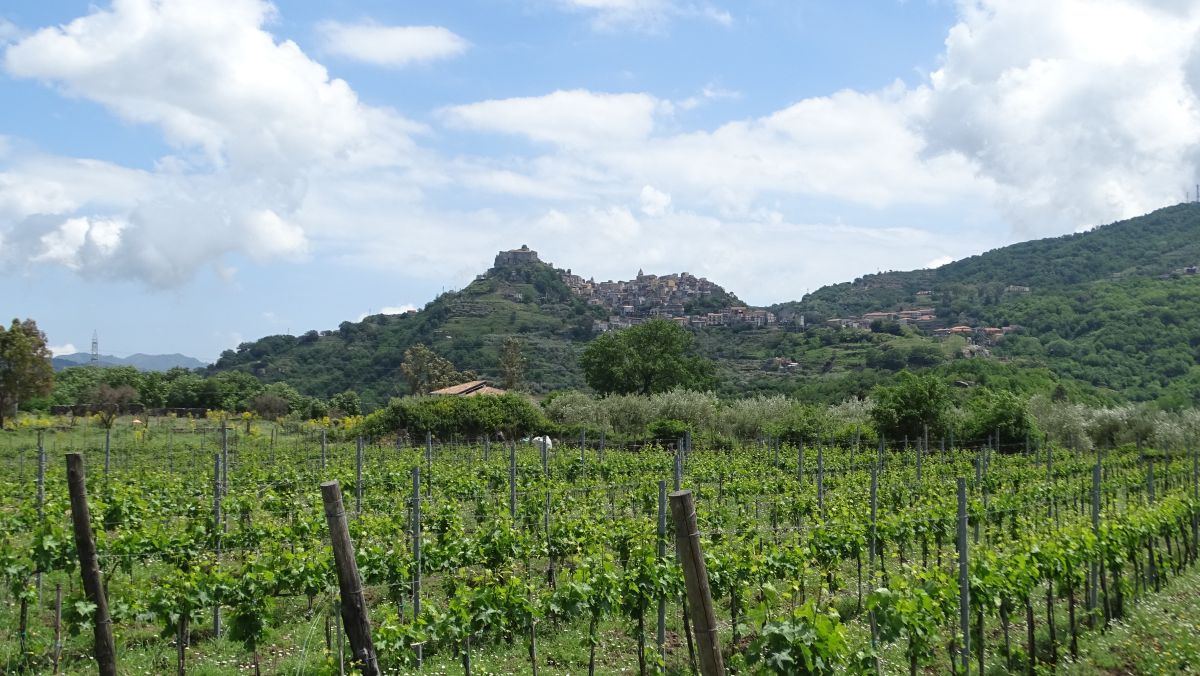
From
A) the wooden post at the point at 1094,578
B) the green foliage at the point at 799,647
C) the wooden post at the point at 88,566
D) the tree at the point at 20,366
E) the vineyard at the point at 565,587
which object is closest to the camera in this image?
the wooden post at the point at 88,566

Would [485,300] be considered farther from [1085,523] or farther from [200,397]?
[1085,523]

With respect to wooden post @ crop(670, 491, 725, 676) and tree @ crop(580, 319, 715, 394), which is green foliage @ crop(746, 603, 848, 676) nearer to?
wooden post @ crop(670, 491, 725, 676)

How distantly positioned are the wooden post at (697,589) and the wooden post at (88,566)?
3.60 m

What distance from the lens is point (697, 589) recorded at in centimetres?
363

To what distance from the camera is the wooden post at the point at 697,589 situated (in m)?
3.60

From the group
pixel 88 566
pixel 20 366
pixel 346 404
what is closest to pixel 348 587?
pixel 88 566

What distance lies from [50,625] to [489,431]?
30088 millimetres

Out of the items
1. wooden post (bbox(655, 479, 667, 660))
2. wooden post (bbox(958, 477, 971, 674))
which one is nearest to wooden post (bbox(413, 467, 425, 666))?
wooden post (bbox(655, 479, 667, 660))

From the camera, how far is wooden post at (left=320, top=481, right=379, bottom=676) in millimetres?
4496

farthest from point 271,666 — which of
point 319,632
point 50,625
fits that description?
point 50,625

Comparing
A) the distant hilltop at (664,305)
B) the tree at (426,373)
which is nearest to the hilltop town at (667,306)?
the distant hilltop at (664,305)

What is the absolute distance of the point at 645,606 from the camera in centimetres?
706

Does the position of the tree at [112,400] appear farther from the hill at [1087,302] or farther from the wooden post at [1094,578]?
the hill at [1087,302]

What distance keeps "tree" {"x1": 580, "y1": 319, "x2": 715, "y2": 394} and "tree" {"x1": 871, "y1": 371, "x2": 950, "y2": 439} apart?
76.7ft
